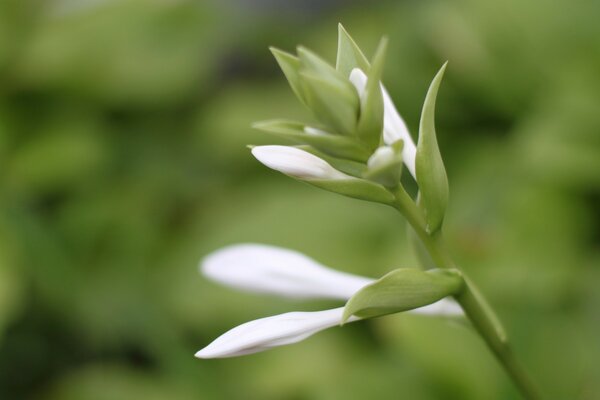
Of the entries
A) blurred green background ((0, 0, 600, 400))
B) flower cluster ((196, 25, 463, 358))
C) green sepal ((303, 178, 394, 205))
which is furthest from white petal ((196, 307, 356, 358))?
blurred green background ((0, 0, 600, 400))

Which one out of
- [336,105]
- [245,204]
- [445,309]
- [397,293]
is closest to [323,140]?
[336,105]

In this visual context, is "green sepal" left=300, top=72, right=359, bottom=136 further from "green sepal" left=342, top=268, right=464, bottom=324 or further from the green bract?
"green sepal" left=342, top=268, right=464, bottom=324

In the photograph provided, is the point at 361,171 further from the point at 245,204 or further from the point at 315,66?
the point at 245,204

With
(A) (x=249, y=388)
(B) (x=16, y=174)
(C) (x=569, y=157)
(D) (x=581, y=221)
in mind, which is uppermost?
(B) (x=16, y=174)

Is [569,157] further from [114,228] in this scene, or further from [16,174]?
[16,174]

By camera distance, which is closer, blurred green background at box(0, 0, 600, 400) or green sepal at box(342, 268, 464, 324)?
green sepal at box(342, 268, 464, 324)

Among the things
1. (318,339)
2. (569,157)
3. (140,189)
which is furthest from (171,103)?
(569,157)

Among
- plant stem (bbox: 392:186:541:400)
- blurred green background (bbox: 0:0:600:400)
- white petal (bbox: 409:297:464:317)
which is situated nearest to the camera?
plant stem (bbox: 392:186:541:400)
